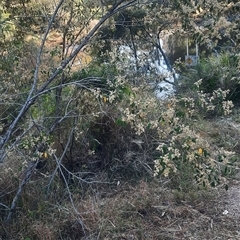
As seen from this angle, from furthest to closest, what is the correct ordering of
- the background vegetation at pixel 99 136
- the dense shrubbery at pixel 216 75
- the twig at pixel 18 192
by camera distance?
1. the dense shrubbery at pixel 216 75
2. the twig at pixel 18 192
3. the background vegetation at pixel 99 136

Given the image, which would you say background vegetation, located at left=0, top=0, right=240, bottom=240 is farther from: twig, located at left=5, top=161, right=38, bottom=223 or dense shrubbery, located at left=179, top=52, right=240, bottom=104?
dense shrubbery, located at left=179, top=52, right=240, bottom=104

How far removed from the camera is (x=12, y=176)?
13.5 ft

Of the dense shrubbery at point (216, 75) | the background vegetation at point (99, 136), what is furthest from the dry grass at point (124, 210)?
the dense shrubbery at point (216, 75)

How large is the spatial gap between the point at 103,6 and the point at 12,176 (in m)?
1.79

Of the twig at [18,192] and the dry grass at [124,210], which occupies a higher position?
the twig at [18,192]

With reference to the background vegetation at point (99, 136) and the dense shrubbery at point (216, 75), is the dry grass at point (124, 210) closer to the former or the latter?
the background vegetation at point (99, 136)

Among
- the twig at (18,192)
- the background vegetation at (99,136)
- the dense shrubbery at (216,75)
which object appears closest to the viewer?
the background vegetation at (99,136)

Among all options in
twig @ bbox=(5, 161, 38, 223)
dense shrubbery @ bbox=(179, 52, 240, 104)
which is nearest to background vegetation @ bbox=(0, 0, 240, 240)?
twig @ bbox=(5, 161, 38, 223)

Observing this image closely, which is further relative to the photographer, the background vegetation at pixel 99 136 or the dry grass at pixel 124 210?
the dry grass at pixel 124 210

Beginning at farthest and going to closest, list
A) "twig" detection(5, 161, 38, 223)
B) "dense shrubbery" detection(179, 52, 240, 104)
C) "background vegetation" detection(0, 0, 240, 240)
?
"dense shrubbery" detection(179, 52, 240, 104)
"twig" detection(5, 161, 38, 223)
"background vegetation" detection(0, 0, 240, 240)

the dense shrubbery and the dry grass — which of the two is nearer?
the dry grass

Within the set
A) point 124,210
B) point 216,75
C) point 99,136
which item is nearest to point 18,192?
point 124,210

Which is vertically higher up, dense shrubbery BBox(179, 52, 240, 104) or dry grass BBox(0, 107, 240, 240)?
dense shrubbery BBox(179, 52, 240, 104)

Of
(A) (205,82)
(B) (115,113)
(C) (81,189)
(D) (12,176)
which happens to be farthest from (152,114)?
(A) (205,82)
